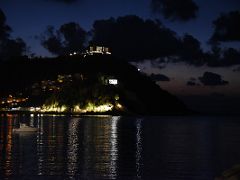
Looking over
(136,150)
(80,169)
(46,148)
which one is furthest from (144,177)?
(46,148)

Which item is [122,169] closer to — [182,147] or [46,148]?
[46,148]

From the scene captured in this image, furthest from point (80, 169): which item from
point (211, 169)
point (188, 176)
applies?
point (211, 169)

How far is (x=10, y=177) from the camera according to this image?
3114 centimetres

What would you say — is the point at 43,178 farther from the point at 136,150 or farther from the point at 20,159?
the point at 136,150

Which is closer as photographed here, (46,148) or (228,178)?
(228,178)

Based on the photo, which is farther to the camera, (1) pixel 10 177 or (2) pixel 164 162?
(2) pixel 164 162

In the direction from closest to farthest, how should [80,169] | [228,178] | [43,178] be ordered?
[228,178] < [43,178] < [80,169]

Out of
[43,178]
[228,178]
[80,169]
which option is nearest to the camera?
[228,178]

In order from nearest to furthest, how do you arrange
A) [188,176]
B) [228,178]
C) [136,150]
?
[228,178], [188,176], [136,150]

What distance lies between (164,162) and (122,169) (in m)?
6.68

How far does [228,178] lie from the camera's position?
59.2ft

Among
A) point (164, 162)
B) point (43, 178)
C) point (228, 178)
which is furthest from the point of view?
point (164, 162)

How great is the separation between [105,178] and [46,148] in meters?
23.8

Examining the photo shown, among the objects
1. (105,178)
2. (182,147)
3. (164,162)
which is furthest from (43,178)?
(182,147)
